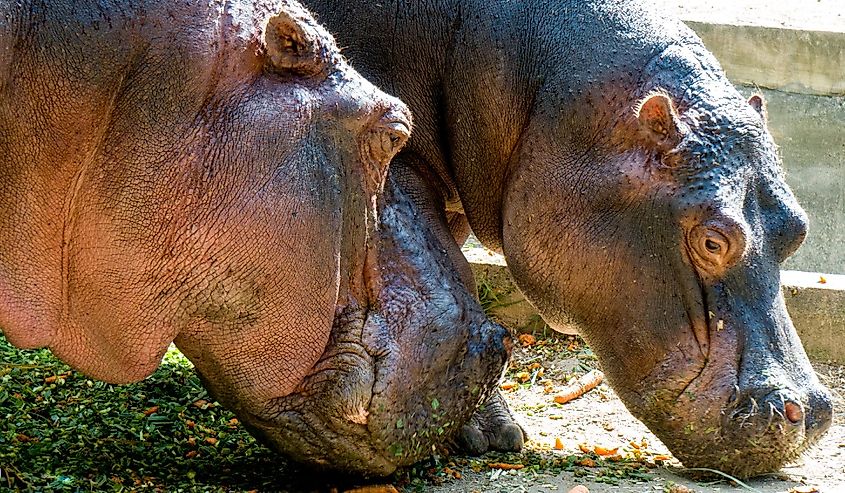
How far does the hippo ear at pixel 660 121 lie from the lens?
346 centimetres

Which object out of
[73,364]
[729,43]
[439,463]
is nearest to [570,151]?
[439,463]

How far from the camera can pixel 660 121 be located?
3.49 meters

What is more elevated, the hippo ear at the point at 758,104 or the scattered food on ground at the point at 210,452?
the hippo ear at the point at 758,104

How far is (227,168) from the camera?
2.78 meters

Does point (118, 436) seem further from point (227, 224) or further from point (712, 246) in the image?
point (712, 246)

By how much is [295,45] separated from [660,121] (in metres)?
1.10

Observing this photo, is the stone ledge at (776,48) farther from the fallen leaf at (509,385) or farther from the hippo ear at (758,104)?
the hippo ear at (758,104)

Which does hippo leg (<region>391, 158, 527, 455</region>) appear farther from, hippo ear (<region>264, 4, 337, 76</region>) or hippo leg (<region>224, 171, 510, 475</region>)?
hippo ear (<region>264, 4, 337, 76</region>)

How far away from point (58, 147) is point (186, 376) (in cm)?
169

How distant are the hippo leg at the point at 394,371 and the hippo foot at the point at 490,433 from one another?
51cm

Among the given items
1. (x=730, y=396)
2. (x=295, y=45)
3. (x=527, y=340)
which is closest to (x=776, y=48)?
(x=527, y=340)

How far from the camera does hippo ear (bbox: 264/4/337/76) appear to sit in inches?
112

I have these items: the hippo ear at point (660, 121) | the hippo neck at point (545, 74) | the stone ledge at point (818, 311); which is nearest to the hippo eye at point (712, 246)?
the hippo ear at point (660, 121)

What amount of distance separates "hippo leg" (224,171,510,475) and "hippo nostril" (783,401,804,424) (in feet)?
2.52
